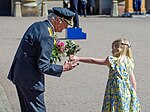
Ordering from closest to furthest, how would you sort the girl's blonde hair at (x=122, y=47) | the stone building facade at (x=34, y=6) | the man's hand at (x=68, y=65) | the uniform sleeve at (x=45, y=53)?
the uniform sleeve at (x=45, y=53) → the man's hand at (x=68, y=65) → the girl's blonde hair at (x=122, y=47) → the stone building facade at (x=34, y=6)

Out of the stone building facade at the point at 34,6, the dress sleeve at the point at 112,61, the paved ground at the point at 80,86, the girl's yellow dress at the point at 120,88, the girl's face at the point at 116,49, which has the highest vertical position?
the stone building facade at the point at 34,6

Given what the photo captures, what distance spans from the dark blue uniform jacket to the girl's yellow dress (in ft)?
2.98

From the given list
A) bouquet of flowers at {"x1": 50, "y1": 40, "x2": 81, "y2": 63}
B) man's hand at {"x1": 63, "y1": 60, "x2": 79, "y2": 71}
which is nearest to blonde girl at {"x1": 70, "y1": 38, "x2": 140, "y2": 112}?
bouquet of flowers at {"x1": 50, "y1": 40, "x2": 81, "y2": 63}

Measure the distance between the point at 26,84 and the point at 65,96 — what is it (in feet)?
11.3

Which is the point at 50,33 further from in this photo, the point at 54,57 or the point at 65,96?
the point at 65,96

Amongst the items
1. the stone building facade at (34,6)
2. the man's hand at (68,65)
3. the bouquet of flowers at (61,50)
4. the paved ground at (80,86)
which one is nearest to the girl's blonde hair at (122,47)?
the bouquet of flowers at (61,50)

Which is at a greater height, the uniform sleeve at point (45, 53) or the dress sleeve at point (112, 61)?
the uniform sleeve at point (45, 53)

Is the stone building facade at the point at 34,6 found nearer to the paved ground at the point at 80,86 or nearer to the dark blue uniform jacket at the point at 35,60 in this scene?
the paved ground at the point at 80,86

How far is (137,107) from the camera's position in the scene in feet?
20.4

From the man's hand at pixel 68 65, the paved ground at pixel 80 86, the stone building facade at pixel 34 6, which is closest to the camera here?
the man's hand at pixel 68 65

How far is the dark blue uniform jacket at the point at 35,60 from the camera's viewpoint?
205 inches

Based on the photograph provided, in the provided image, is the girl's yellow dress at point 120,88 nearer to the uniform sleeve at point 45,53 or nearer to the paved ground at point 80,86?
the uniform sleeve at point 45,53

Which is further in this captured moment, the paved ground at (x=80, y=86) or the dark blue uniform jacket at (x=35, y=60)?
the paved ground at (x=80, y=86)

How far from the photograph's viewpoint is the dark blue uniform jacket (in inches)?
205
